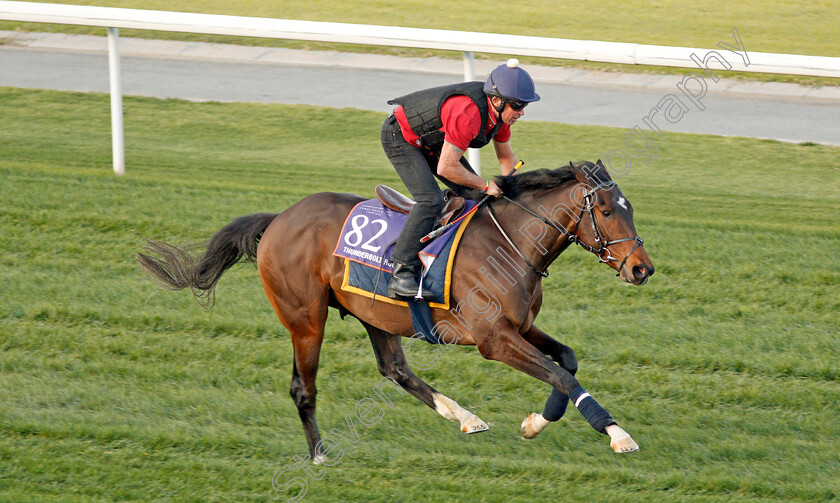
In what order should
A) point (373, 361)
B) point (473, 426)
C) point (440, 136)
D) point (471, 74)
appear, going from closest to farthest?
point (440, 136) < point (473, 426) < point (373, 361) < point (471, 74)

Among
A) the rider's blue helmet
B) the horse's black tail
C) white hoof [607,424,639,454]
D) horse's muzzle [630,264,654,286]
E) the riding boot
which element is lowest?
white hoof [607,424,639,454]

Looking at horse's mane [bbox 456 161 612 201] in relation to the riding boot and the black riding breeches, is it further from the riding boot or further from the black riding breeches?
the riding boot

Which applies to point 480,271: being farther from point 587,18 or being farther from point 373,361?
point 587,18

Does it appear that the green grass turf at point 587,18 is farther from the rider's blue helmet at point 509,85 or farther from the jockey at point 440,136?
the rider's blue helmet at point 509,85

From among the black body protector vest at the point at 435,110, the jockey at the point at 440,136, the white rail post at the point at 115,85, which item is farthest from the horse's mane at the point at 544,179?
the white rail post at the point at 115,85

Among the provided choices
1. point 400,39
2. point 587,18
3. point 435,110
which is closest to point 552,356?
point 435,110

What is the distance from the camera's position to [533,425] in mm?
4902

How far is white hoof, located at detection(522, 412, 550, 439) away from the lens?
15.9 feet

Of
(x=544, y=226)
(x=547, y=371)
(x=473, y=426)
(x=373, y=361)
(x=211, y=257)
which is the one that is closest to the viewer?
(x=547, y=371)

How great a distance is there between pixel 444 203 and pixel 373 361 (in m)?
1.54

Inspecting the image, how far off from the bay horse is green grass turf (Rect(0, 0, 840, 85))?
372 inches

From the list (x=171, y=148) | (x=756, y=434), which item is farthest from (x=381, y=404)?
(x=171, y=148)

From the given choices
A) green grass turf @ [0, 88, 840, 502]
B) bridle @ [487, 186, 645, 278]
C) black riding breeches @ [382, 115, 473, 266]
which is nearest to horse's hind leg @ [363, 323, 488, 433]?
green grass turf @ [0, 88, 840, 502]

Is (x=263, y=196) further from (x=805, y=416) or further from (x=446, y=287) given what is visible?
(x=805, y=416)
